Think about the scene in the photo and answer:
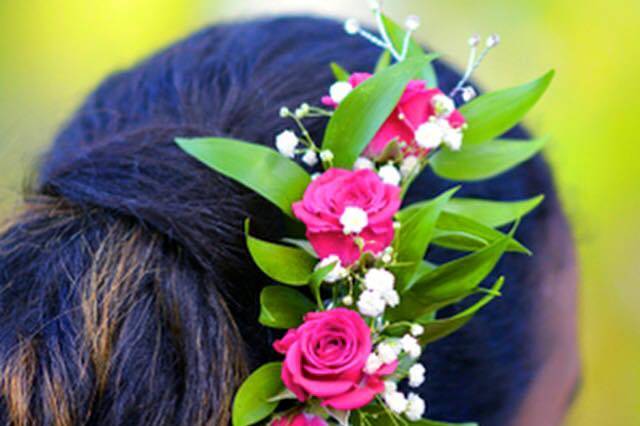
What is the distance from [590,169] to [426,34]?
0.86 metres

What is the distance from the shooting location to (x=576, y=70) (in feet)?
10.7

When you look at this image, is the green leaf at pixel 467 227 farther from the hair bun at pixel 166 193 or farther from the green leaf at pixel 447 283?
the hair bun at pixel 166 193

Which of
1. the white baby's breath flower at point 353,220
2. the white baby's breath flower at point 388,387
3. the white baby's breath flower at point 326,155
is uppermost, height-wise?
the white baby's breath flower at point 326,155

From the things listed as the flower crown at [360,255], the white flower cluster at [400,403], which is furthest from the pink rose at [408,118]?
the white flower cluster at [400,403]

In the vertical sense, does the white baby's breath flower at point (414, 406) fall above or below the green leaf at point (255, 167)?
below

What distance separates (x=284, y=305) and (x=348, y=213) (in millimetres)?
96

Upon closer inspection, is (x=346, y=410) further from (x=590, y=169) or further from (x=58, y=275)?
(x=590, y=169)

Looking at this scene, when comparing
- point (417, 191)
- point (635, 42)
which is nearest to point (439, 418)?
point (417, 191)

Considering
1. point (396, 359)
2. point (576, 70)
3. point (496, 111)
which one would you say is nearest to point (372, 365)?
point (396, 359)

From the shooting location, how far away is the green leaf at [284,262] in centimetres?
65

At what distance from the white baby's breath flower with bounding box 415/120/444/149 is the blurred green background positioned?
239cm

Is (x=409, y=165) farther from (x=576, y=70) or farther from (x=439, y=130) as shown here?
(x=576, y=70)

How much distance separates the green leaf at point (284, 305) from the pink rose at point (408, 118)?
0.14 metres

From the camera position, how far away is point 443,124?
0.71m
